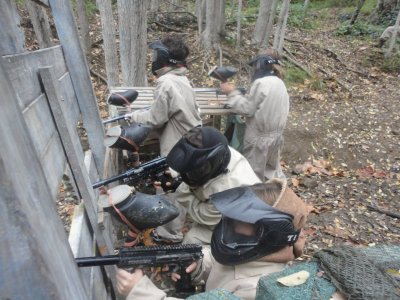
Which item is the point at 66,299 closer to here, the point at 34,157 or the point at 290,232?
the point at 34,157

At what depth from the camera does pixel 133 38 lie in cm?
570

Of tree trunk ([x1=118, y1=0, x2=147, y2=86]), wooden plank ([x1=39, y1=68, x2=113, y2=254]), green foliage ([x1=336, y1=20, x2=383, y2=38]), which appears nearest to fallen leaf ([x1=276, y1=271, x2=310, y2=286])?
wooden plank ([x1=39, y1=68, x2=113, y2=254])

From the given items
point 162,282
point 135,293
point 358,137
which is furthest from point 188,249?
point 358,137

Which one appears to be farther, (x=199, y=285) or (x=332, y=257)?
(x=199, y=285)

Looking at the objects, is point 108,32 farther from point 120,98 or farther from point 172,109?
point 120,98

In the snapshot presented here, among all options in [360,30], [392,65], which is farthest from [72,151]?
[360,30]

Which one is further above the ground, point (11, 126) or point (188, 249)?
point (11, 126)

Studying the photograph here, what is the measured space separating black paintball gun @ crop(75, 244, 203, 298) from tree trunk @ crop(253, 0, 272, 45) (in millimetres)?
10570

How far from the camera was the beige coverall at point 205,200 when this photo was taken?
2.81m

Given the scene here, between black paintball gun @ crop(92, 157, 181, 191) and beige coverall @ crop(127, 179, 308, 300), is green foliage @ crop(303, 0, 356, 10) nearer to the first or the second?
black paintball gun @ crop(92, 157, 181, 191)

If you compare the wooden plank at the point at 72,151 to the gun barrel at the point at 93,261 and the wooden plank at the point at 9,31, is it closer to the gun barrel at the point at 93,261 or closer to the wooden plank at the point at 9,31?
the wooden plank at the point at 9,31

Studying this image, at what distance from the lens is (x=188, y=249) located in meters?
1.96

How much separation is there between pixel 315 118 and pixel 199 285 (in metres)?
6.97

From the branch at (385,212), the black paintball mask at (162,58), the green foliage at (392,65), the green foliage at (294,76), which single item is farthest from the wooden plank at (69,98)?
the green foliage at (392,65)
